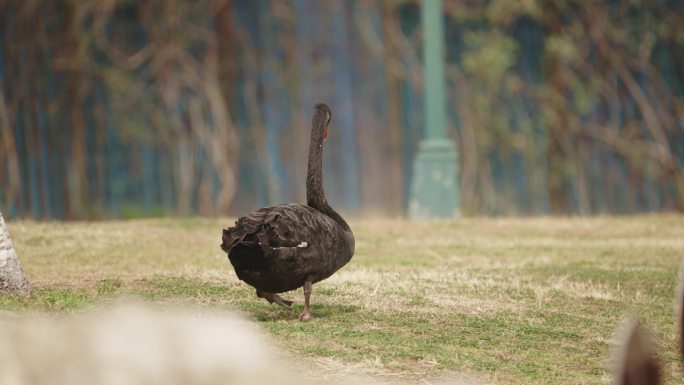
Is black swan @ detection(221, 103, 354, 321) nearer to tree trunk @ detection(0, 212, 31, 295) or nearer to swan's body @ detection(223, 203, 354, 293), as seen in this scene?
swan's body @ detection(223, 203, 354, 293)

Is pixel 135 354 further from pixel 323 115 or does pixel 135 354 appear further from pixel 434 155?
pixel 434 155

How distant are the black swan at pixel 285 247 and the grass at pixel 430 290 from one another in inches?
14.9

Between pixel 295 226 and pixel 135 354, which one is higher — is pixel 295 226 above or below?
above

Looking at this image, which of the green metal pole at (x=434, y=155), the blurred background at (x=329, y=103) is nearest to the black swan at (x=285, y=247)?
the green metal pole at (x=434, y=155)

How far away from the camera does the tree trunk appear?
27.7 ft

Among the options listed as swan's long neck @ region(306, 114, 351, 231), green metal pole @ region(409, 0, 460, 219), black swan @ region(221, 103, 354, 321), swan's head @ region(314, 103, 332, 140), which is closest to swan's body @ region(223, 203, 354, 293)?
black swan @ region(221, 103, 354, 321)

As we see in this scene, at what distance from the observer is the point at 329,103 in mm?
19562

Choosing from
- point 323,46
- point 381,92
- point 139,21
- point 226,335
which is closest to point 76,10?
point 139,21

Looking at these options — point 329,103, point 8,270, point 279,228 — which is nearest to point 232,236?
point 279,228

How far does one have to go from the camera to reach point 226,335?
3.43 m

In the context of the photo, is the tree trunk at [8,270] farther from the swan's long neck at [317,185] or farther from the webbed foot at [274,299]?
the swan's long neck at [317,185]

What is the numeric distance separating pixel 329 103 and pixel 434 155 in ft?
10.1

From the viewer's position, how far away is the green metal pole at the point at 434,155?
675 inches

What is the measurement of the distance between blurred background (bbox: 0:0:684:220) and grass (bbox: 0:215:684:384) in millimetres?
4398
